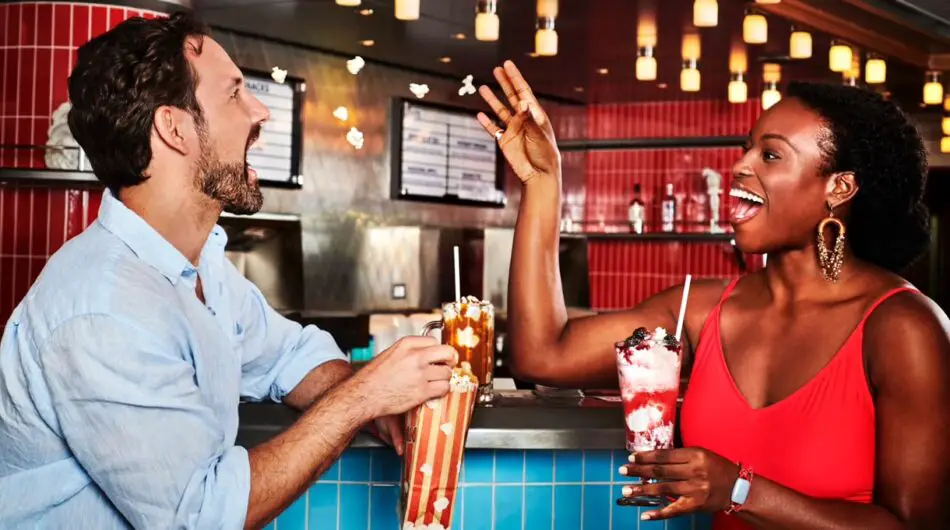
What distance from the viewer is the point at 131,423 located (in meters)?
1.67

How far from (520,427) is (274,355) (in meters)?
0.67

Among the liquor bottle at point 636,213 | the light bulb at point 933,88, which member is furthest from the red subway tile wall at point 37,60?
the light bulb at point 933,88

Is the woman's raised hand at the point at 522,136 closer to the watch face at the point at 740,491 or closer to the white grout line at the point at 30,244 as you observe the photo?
the watch face at the point at 740,491

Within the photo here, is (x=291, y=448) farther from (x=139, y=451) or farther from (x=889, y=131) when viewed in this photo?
(x=889, y=131)

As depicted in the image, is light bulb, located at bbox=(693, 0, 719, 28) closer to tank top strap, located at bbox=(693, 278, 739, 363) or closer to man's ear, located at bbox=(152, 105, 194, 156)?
tank top strap, located at bbox=(693, 278, 739, 363)

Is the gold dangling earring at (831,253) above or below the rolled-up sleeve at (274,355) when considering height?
above

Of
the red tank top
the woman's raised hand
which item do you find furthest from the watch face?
the woman's raised hand

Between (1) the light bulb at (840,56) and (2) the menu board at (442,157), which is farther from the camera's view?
(2) the menu board at (442,157)

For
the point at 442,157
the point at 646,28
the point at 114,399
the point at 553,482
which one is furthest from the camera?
the point at 442,157

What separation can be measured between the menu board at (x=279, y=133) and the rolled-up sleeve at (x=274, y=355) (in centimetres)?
439

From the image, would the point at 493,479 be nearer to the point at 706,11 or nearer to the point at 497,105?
the point at 497,105

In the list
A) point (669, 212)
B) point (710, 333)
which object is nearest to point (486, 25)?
point (710, 333)

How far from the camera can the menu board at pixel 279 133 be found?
6.69 m

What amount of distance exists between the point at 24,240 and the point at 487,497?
3567 millimetres
